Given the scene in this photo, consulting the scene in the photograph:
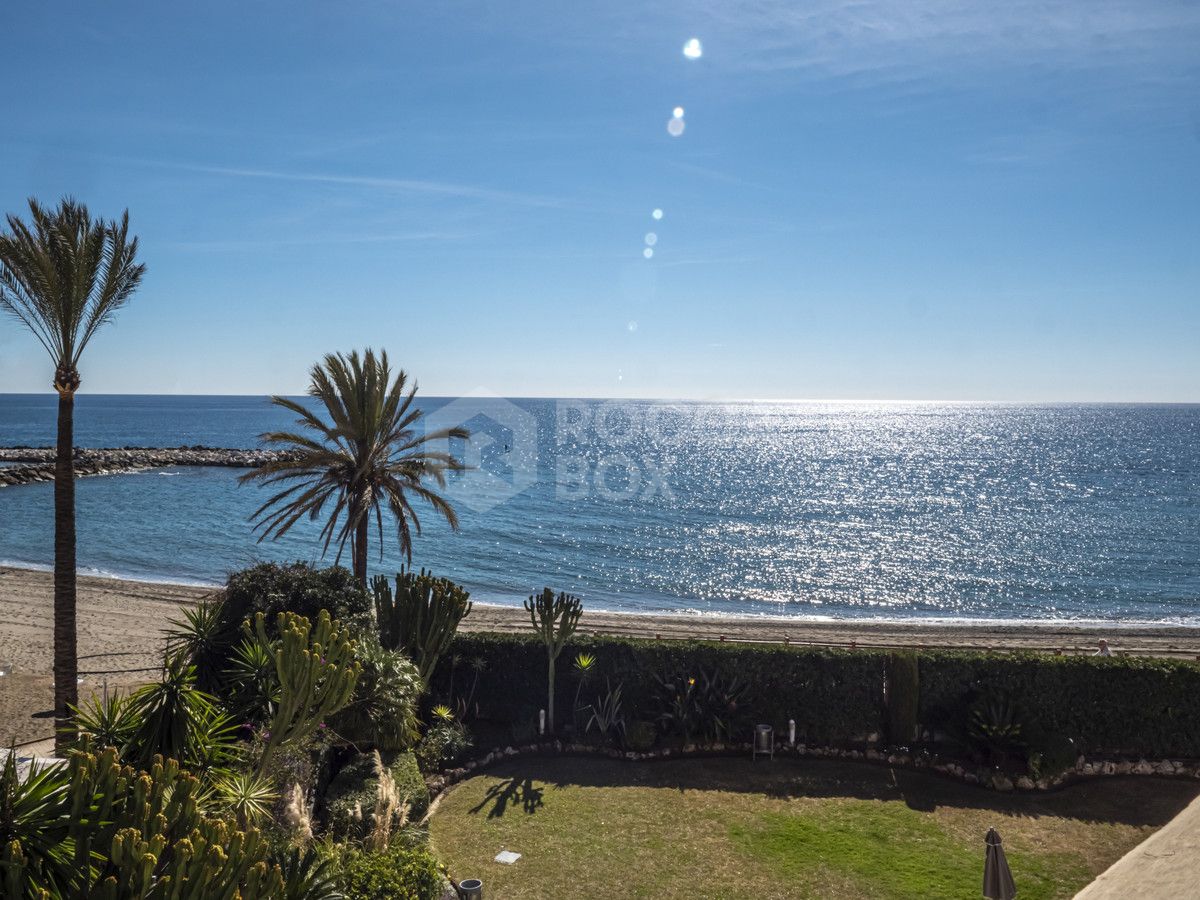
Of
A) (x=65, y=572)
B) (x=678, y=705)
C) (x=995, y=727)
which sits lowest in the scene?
(x=678, y=705)

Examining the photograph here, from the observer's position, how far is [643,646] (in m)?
17.1

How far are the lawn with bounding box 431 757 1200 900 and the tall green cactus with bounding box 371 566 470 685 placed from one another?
2792 mm

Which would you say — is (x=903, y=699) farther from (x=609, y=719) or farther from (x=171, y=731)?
(x=171, y=731)

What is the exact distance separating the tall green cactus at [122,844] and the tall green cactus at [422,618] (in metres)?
10.3

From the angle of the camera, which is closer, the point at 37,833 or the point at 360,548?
the point at 37,833

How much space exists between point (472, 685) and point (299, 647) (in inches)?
330

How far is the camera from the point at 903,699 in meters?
15.9

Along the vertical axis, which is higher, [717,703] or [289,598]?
[289,598]

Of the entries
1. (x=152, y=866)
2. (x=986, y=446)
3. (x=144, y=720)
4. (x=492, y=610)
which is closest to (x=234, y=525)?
(x=492, y=610)

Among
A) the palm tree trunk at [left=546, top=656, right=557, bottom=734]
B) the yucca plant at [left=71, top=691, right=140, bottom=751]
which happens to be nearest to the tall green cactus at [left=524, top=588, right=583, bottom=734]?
the palm tree trunk at [left=546, top=656, right=557, bottom=734]

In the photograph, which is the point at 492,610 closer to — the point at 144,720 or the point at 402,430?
the point at 402,430

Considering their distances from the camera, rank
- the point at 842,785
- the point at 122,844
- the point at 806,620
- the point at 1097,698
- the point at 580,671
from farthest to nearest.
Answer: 1. the point at 806,620
2. the point at 580,671
3. the point at 1097,698
4. the point at 842,785
5. the point at 122,844

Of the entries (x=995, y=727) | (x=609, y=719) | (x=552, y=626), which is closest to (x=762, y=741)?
(x=609, y=719)

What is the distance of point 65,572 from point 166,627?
16412 mm
